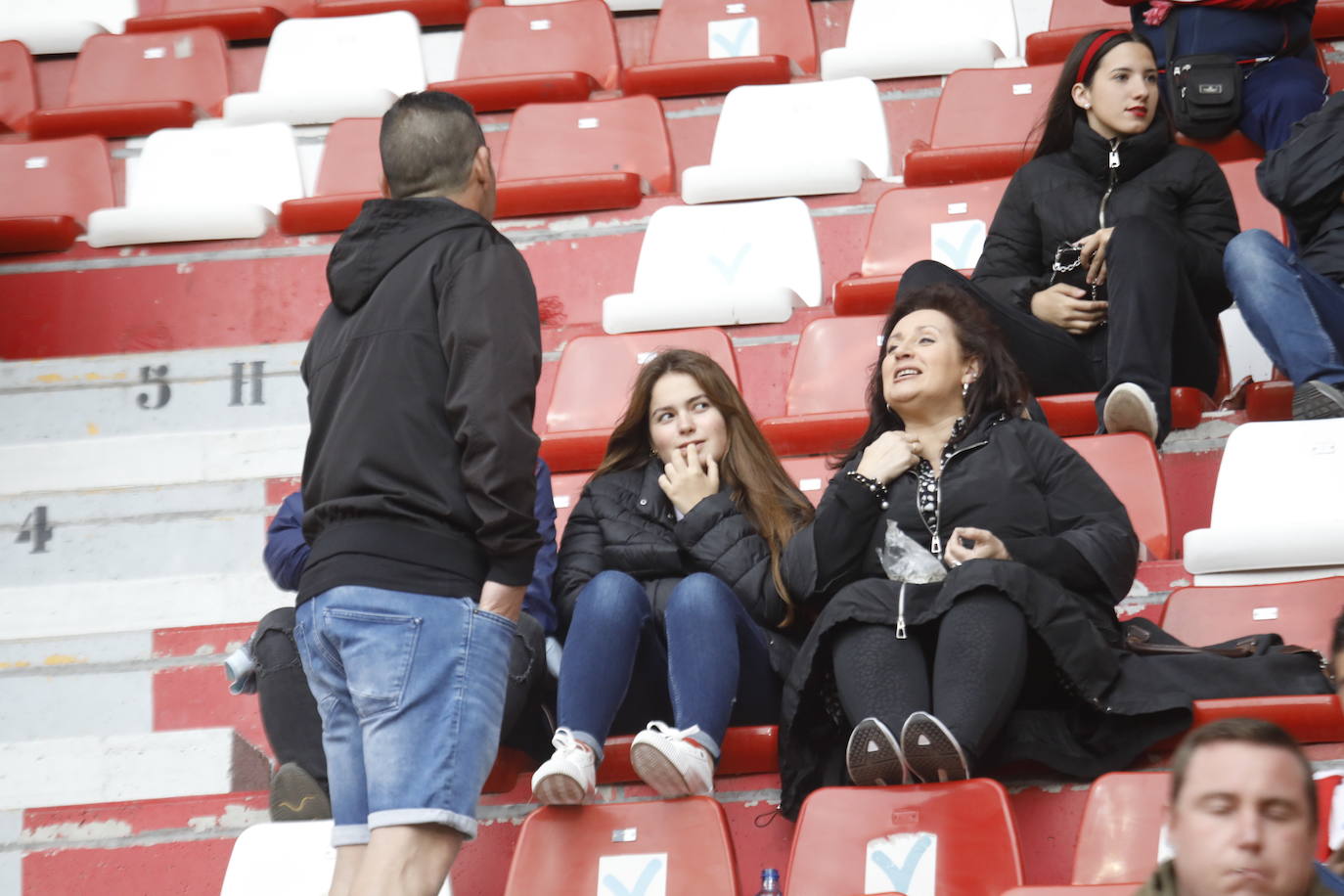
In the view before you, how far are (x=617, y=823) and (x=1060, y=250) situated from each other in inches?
57.3

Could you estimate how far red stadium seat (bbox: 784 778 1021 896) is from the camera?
6.53 feet

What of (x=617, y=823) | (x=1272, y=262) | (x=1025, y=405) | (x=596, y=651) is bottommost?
(x=617, y=823)

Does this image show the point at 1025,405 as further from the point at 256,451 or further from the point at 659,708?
the point at 256,451

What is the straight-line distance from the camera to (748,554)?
8.05 feet

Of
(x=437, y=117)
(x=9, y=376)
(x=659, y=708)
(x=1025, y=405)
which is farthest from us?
(x=9, y=376)

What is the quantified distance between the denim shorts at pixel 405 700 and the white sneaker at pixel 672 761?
0.34 metres

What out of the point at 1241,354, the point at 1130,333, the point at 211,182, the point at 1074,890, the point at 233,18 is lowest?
the point at 1074,890

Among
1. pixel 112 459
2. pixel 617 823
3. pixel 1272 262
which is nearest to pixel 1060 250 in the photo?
pixel 1272 262

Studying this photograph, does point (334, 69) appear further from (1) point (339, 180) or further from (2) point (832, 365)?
(2) point (832, 365)

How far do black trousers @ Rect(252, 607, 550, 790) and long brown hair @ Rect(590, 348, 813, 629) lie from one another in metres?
0.38

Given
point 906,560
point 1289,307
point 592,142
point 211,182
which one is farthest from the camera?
point 211,182

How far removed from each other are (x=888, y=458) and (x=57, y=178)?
2574 mm

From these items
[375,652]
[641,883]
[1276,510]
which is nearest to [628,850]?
[641,883]

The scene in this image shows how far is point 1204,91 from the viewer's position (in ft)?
11.5
